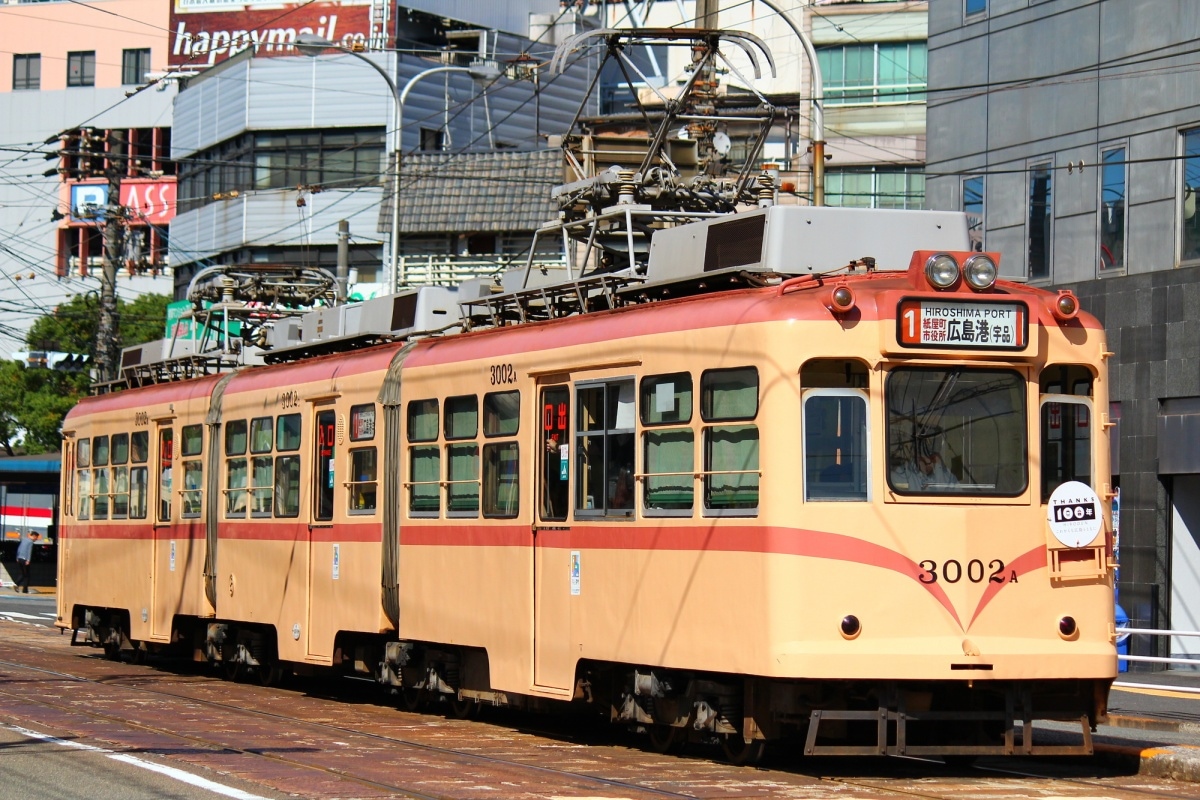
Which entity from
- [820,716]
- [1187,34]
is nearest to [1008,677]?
[820,716]

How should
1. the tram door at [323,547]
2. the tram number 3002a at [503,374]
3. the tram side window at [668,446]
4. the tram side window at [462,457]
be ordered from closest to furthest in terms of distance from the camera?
1. the tram side window at [668,446]
2. the tram number 3002a at [503,374]
3. the tram side window at [462,457]
4. the tram door at [323,547]

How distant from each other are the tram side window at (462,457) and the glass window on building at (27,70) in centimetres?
6492

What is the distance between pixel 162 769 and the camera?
36.7 feet

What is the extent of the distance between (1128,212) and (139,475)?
39.8ft

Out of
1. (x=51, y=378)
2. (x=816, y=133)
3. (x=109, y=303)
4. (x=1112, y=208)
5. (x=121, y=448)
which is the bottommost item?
(x=121, y=448)

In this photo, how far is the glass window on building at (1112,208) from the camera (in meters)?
22.7

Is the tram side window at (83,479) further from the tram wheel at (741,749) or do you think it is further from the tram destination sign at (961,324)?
the tram destination sign at (961,324)

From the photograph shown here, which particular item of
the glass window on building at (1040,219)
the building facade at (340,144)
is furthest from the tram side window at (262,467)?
the building facade at (340,144)

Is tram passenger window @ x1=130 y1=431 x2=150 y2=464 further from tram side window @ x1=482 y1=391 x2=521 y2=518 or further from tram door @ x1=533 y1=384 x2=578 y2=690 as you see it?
tram door @ x1=533 y1=384 x2=578 y2=690

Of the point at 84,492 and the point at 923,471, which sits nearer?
the point at 923,471

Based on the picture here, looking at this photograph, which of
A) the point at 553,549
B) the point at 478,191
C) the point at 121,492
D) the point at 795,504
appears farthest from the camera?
the point at 478,191

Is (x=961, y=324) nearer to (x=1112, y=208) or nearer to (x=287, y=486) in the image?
(x=287, y=486)

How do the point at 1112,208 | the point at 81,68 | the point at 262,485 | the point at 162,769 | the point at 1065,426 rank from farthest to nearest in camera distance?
the point at 81,68 < the point at 1112,208 < the point at 262,485 < the point at 1065,426 < the point at 162,769

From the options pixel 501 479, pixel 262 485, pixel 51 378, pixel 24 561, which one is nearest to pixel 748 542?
pixel 501 479
